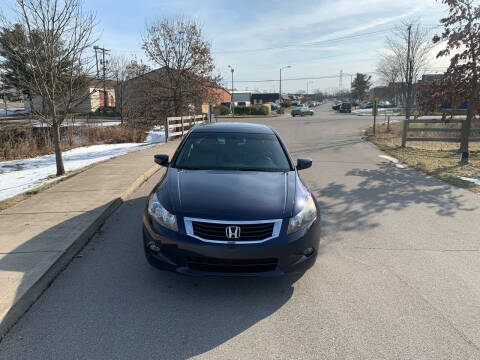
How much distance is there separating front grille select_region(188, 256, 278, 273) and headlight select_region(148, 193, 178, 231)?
1.16 ft

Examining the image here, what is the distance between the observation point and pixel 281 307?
340 centimetres

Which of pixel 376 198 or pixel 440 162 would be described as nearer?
pixel 376 198

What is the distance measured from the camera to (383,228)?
561 cm

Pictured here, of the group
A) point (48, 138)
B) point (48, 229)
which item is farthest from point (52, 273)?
point (48, 138)

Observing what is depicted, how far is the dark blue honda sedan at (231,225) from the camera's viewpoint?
338cm

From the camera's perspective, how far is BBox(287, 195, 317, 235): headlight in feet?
11.7

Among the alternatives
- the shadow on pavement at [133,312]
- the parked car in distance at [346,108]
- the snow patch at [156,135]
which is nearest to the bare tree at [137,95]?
the snow patch at [156,135]

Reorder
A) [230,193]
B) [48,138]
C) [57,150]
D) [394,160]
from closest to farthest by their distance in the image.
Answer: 1. [230,193]
2. [57,150]
3. [394,160]
4. [48,138]

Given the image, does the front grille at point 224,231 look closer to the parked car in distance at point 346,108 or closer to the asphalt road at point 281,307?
the asphalt road at point 281,307

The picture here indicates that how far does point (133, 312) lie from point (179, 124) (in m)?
17.5

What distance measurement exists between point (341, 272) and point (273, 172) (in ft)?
4.58

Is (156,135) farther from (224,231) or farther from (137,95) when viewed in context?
(224,231)

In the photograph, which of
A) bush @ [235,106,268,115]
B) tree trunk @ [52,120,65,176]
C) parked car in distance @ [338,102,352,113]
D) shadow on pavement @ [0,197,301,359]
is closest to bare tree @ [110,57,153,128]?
tree trunk @ [52,120,65,176]

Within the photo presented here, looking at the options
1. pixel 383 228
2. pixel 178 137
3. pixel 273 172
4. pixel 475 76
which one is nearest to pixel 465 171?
pixel 475 76
